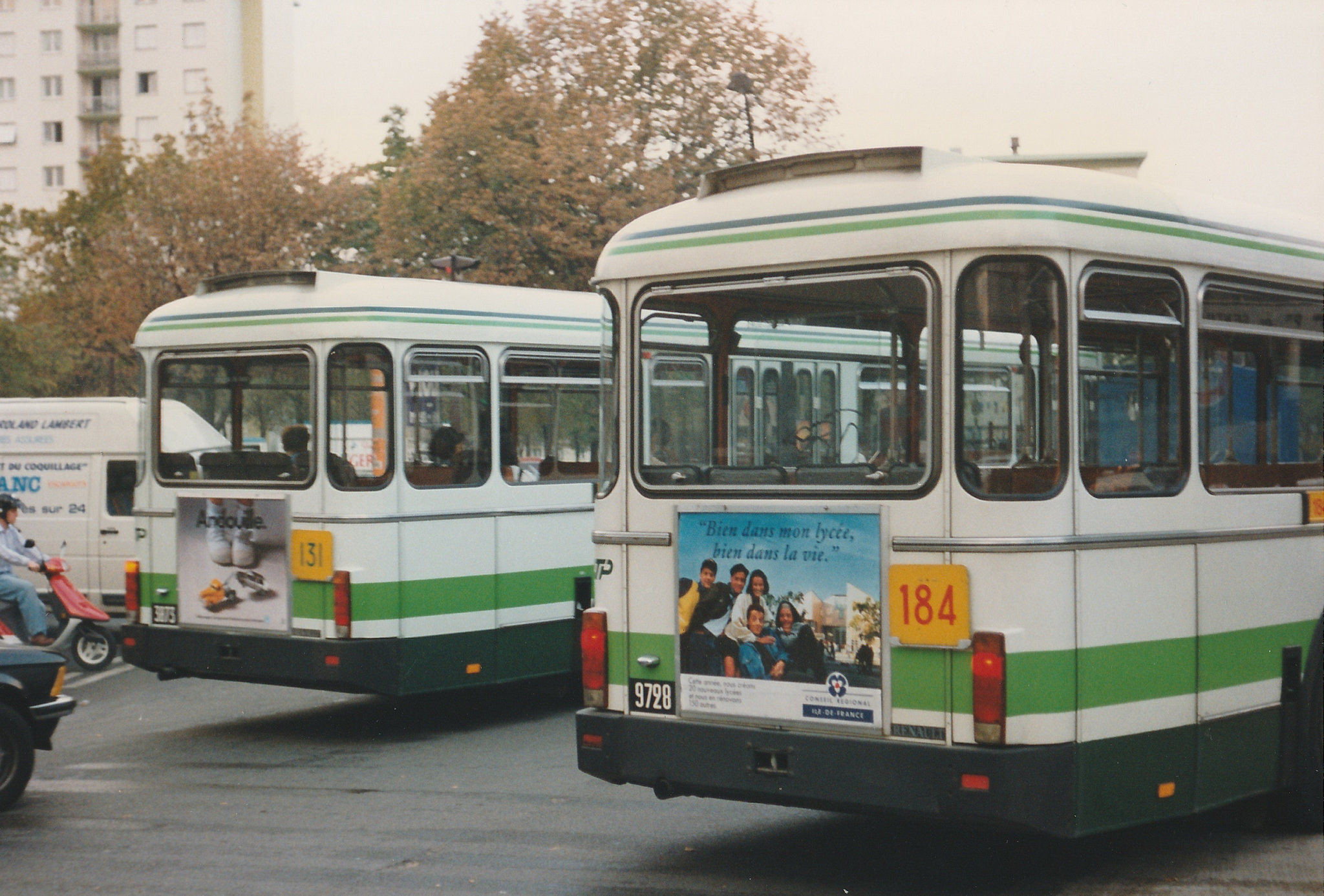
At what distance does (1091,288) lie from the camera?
20.4ft

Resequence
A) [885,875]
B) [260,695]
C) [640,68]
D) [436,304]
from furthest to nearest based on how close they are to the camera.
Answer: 1. [640,68]
2. [260,695]
3. [436,304]
4. [885,875]

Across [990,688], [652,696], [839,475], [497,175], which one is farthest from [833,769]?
[497,175]

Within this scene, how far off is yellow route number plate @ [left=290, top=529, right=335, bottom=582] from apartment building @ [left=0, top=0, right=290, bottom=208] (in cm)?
6654

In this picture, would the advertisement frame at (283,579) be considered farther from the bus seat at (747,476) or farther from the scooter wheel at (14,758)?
the bus seat at (747,476)

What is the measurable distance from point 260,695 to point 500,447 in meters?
3.93

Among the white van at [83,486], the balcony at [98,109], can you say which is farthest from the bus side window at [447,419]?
the balcony at [98,109]

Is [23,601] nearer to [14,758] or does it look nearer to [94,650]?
[94,650]

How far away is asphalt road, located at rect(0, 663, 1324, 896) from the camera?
698cm

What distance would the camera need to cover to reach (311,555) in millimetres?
10672

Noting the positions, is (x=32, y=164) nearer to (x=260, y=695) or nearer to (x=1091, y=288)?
(x=260, y=695)

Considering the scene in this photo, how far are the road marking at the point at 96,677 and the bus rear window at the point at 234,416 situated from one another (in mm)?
4159

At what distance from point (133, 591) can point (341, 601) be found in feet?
6.60

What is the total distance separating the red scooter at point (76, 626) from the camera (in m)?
15.1

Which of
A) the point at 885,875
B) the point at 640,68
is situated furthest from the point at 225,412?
the point at 640,68
